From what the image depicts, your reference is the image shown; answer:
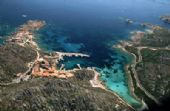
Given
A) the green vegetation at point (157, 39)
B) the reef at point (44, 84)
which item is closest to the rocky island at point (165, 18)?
the green vegetation at point (157, 39)

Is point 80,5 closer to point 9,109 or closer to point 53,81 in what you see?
point 53,81

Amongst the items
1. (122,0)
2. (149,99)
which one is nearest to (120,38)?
(149,99)

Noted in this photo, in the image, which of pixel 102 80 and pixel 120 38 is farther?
pixel 120 38

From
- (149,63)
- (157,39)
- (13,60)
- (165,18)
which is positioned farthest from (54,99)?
(165,18)

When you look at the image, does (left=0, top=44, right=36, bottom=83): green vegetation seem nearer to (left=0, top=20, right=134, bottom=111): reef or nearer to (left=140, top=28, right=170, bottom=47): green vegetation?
(left=0, top=20, right=134, bottom=111): reef

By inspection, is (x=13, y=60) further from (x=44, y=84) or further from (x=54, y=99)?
(x=54, y=99)

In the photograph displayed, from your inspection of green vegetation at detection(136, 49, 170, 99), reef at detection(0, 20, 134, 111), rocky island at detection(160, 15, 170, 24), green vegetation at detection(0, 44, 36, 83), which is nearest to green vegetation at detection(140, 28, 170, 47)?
green vegetation at detection(136, 49, 170, 99)

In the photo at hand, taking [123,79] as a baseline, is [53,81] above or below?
above
